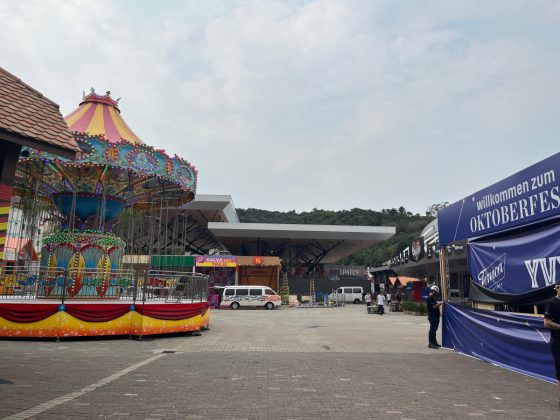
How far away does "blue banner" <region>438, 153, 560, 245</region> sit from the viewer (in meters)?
7.71

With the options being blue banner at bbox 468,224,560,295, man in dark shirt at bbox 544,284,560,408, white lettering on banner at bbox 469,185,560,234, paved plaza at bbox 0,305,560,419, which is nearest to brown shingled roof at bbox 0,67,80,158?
paved plaza at bbox 0,305,560,419

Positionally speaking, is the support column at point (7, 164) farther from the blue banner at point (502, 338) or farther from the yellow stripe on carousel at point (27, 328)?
the blue banner at point (502, 338)

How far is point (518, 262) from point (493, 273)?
922mm

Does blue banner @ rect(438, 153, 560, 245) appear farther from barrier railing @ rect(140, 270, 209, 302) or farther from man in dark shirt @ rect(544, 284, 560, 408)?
barrier railing @ rect(140, 270, 209, 302)

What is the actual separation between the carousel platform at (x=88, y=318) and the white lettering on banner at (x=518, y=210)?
9338 mm

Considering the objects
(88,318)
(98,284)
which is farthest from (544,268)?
(98,284)

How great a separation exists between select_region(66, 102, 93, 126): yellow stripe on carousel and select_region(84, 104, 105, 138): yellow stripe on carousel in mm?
448

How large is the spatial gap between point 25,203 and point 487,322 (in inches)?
780

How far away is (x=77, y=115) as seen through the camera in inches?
702

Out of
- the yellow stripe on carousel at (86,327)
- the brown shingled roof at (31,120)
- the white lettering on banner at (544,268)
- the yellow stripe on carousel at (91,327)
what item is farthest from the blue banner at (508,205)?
the yellow stripe on carousel at (91,327)

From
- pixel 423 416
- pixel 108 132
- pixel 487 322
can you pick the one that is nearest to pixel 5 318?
pixel 108 132

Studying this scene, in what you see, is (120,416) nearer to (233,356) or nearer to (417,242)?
(233,356)

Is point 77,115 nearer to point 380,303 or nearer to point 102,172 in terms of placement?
point 102,172

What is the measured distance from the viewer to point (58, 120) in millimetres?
6457
